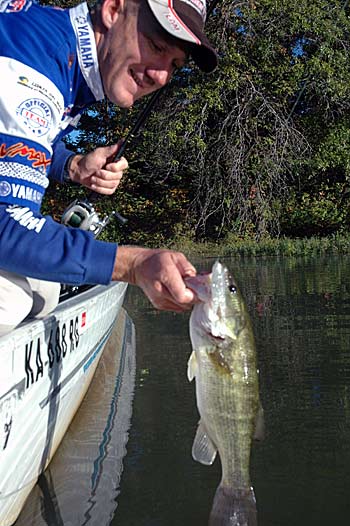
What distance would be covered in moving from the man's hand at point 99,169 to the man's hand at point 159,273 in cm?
115

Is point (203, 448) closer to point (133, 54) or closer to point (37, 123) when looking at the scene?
point (37, 123)

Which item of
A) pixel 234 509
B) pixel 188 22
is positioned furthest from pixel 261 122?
pixel 234 509

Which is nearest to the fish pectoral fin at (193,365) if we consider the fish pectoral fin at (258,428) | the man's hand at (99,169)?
the fish pectoral fin at (258,428)

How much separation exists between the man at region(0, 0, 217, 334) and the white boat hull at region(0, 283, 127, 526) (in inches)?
6.7

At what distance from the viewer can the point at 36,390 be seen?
2236 mm

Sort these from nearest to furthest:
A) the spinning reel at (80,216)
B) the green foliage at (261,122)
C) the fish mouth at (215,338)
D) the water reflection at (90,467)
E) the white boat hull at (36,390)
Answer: the fish mouth at (215,338)
the white boat hull at (36,390)
the water reflection at (90,467)
the spinning reel at (80,216)
the green foliage at (261,122)

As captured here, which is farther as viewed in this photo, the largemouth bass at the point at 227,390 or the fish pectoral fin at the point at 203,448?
the fish pectoral fin at the point at 203,448

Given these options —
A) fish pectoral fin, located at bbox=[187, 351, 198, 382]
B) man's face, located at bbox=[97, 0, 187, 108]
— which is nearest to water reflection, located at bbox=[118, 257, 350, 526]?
fish pectoral fin, located at bbox=[187, 351, 198, 382]

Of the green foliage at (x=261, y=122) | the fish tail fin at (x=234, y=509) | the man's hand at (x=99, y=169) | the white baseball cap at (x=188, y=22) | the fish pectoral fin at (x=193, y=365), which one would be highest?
the green foliage at (x=261, y=122)

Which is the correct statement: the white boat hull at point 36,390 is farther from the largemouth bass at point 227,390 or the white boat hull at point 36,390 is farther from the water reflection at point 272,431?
the largemouth bass at point 227,390

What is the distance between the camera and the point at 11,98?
1.72 meters

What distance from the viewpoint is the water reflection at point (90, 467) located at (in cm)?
252

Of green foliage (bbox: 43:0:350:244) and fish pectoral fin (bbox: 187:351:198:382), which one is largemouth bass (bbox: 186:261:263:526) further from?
green foliage (bbox: 43:0:350:244)

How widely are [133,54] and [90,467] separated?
1.90 m
